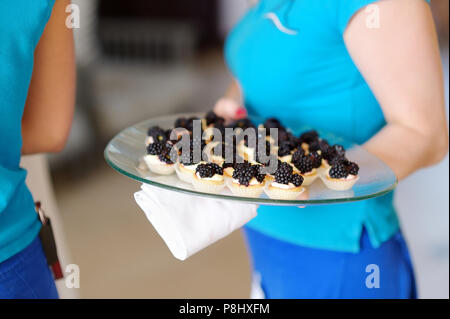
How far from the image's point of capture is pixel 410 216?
1492 millimetres

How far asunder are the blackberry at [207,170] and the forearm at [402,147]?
0.30 m

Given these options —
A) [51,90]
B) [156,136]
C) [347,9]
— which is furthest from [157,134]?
[347,9]

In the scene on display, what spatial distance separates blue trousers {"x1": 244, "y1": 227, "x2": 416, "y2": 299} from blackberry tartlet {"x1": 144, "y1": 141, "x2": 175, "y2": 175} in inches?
14.9

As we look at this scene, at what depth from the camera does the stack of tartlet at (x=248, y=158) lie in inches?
33.4

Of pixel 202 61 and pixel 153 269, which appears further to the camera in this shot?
pixel 202 61

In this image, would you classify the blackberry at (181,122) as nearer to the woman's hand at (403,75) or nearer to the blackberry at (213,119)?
the blackberry at (213,119)

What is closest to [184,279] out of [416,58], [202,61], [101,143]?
[416,58]

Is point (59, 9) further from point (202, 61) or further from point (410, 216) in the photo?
point (202, 61)

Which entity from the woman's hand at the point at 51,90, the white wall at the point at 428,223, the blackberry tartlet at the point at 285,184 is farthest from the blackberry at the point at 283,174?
the white wall at the point at 428,223

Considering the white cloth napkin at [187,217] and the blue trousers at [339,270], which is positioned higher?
the white cloth napkin at [187,217]

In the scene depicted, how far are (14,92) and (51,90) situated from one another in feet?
0.54

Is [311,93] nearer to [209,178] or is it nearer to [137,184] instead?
[209,178]
